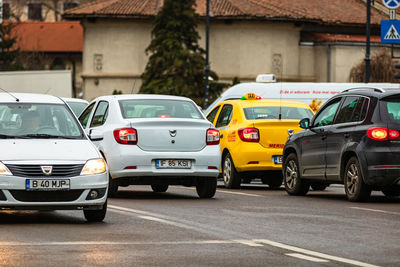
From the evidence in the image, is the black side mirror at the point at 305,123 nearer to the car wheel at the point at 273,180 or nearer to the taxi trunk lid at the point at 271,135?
the taxi trunk lid at the point at 271,135

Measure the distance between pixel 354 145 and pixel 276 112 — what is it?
5201mm

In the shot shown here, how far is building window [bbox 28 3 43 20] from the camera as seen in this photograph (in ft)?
370

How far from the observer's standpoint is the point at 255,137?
20734mm

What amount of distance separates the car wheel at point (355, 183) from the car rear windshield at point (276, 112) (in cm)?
426

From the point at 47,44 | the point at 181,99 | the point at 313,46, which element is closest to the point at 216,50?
the point at 313,46

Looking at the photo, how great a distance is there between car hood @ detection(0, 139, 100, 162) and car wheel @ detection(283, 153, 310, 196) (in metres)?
6.15

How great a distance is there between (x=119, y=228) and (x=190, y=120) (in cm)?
524

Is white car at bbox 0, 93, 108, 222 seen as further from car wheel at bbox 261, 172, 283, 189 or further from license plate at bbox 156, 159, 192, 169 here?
car wheel at bbox 261, 172, 283, 189

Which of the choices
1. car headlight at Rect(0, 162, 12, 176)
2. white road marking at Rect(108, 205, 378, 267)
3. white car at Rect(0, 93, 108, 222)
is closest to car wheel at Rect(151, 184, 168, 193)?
white road marking at Rect(108, 205, 378, 267)

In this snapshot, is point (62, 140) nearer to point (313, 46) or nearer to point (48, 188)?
point (48, 188)

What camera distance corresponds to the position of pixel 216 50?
244 ft

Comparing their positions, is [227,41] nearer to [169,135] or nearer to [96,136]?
[169,135]

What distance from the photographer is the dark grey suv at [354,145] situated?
16.4 meters

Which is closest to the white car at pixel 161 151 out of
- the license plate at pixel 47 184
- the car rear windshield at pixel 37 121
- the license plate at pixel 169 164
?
the license plate at pixel 169 164
